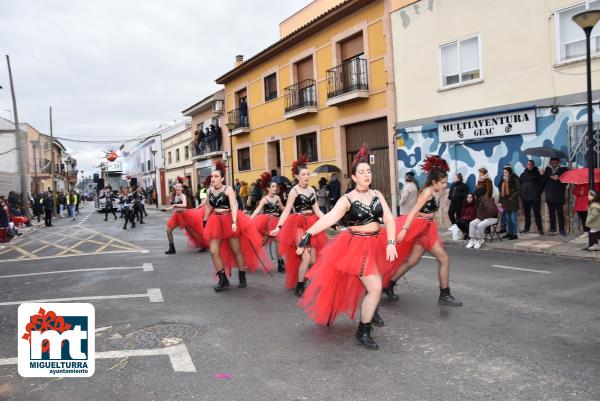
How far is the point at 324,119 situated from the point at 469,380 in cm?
1843

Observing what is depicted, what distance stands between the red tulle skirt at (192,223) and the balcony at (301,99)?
10658 millimetres

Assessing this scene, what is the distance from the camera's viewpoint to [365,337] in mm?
4805

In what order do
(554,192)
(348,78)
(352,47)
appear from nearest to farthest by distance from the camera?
(554,192), (348,78), (352,47)

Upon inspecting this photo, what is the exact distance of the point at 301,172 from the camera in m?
7.58

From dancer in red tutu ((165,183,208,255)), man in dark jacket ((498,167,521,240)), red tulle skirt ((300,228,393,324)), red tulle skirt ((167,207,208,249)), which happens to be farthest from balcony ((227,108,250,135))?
red tulle skirt ((300,228,393,324))

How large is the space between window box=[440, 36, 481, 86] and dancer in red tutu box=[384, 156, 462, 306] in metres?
9.69

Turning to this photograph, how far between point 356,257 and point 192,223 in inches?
324

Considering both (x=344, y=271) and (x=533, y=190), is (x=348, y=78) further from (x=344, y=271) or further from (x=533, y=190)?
(x=344, y=271)

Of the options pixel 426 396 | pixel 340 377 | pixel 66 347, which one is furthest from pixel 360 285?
pixel 66 347

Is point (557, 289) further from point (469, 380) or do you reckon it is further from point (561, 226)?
point (561, 226)

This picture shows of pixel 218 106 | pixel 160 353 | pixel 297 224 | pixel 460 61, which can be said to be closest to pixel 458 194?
pixel 460 61

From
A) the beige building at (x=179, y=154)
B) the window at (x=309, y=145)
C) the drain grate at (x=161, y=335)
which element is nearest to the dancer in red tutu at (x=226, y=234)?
the drain grate at (x=161, y=335)

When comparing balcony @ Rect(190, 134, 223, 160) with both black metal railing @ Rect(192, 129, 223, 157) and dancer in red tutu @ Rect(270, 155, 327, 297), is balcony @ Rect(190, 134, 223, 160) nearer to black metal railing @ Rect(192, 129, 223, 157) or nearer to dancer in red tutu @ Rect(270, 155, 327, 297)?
black metal railing @ Rect(192, 129, 223, 157)

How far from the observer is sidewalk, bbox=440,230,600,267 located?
9.76m
